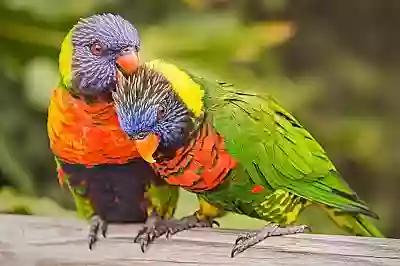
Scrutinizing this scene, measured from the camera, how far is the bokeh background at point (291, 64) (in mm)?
1273

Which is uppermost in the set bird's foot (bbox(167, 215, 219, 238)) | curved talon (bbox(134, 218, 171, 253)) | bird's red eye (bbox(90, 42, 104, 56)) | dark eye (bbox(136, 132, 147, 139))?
bird's red eye (bbox(90, 42, 104, 56))

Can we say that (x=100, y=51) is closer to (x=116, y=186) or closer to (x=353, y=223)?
(x=116, y=186)

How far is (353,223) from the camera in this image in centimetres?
127

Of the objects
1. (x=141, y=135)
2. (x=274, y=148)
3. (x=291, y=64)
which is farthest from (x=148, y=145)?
(x=291, y=64)

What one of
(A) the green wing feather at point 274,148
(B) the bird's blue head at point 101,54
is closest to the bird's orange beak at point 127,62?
(B) the bird's blue head at point 101,54

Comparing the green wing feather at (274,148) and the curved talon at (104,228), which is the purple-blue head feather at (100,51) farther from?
the curved talon at (104,228)

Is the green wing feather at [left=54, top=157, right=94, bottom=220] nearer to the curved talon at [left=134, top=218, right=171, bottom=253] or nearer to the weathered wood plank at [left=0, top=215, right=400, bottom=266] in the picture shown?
the weathered wood plank at [left=0, top=215, right=400, bottom=266]

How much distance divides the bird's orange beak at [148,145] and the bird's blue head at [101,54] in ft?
0.43

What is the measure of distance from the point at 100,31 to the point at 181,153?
31 centimetres

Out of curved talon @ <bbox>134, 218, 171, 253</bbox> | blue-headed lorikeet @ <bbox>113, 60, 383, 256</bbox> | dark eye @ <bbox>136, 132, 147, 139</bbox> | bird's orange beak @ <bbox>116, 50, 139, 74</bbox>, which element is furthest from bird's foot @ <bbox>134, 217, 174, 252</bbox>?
bird's orange beak @ <bbox>116, 50, 139, 74</bbox>

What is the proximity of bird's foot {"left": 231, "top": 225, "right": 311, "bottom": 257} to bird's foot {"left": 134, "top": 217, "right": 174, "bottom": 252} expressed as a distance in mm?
160

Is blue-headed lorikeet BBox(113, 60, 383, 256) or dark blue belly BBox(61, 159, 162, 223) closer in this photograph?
blue-headed lorikeet BBox(113, 60, 383, 256)

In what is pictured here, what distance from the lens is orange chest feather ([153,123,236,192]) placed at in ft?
3.98

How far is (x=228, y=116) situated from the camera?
1.21 meters
